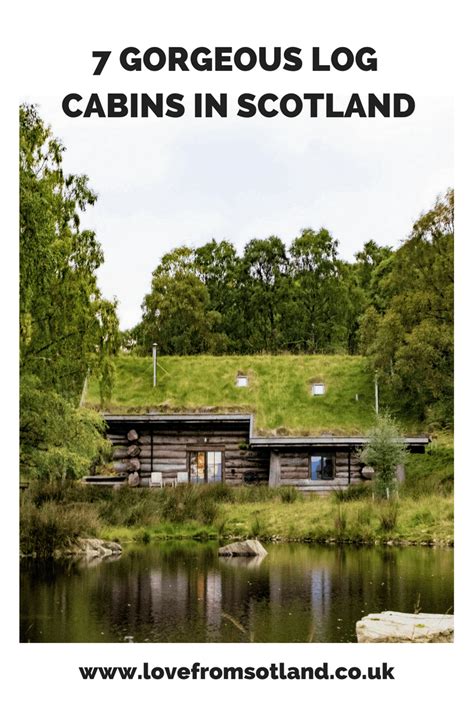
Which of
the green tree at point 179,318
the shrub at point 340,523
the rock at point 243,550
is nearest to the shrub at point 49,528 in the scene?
the rock at point 243,550

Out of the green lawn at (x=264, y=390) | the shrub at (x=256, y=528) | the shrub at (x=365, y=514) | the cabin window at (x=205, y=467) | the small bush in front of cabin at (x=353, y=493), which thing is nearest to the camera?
the shrub at (x=365, y=514)

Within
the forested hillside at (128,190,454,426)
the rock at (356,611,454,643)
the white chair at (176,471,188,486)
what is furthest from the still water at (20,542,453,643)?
the forested hillside at (128,190,454,426)

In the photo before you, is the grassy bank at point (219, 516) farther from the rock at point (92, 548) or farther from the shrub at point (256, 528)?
the rock at point (92, 548)

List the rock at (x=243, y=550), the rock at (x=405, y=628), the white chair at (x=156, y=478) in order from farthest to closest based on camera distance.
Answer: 1. the white chair at (x=156, y=478)
2. the rock at (x=243, y=550)
3. the rock at (x=405, y=628)

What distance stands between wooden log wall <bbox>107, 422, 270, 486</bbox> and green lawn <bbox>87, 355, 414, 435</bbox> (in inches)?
37.3

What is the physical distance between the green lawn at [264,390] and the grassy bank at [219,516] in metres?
4.81

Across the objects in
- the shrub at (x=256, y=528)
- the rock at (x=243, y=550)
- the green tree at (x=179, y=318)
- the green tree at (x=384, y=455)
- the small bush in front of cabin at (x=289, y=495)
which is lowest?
the shrub at (x=256, y=528)

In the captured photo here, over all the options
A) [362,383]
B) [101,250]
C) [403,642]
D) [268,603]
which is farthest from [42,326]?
[362,383]

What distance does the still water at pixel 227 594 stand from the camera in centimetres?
1145

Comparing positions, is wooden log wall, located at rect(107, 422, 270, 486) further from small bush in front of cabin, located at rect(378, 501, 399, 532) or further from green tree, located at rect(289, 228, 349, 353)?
green tree, located at rect(289, 228, 349, 353)

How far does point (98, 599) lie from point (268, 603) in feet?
8.48

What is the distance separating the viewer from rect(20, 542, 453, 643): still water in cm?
1145

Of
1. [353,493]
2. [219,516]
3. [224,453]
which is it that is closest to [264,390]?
[224,453]

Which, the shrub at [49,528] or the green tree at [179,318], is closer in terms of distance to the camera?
the shrub at [49,528]
